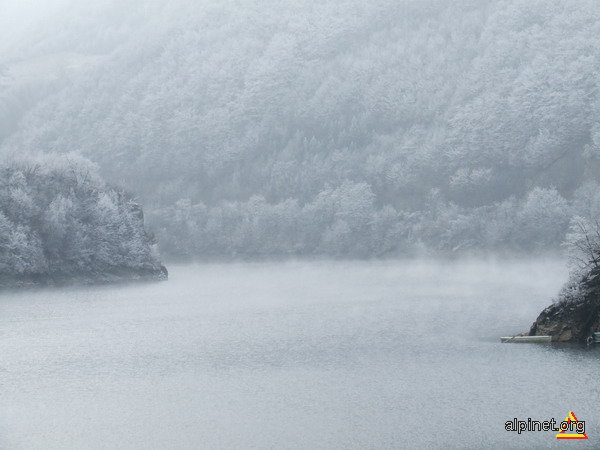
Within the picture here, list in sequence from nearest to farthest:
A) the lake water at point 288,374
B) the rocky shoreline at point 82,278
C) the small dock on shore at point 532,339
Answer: the lake water at point 288,374 < the small dock on shore at point 532,339 < the rocky shoreline at point 82,278

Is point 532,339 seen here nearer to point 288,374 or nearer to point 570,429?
point 288,374

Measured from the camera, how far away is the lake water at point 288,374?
3891cm

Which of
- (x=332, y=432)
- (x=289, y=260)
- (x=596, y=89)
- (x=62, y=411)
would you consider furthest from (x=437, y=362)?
(x=596, y=89)

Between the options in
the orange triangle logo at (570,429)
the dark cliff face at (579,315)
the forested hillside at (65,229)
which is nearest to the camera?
the orange triangle logo at (570,429)

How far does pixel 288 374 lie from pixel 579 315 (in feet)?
61.7

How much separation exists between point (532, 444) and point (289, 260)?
160 meters

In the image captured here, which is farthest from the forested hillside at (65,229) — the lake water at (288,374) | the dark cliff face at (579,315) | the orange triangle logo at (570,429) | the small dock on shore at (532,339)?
the orange triangle logo at (570,429)

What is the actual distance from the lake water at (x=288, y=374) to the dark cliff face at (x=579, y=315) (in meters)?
2.10

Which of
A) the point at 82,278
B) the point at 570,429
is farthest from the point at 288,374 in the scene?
the point at 82,278

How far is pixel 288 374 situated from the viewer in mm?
51062

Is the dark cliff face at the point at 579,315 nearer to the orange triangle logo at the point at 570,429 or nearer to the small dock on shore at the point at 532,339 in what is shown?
the small dock on shore at the point at 532,339

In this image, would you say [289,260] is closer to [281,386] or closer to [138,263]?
[138,263]

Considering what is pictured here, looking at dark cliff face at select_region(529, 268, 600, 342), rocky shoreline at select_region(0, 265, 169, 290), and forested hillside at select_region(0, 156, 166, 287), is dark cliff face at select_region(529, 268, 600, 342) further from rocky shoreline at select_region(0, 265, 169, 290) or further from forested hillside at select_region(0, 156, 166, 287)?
forested hillside at select_region(0, 156, 166, 287)

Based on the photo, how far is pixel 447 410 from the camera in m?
41.4
